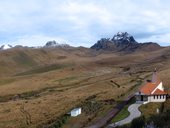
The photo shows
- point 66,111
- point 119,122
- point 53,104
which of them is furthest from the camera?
point 53,104

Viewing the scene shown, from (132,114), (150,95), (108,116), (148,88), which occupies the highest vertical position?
(148,88)

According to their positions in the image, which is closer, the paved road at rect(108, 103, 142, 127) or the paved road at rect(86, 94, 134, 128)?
the paved road at rect(108, 103, 142, 127)

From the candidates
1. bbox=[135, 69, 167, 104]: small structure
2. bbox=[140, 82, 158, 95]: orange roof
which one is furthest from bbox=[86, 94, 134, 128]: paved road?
bbox=[140, 82, 158, 95]: orange roof

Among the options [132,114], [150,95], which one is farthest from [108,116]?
[150,95]

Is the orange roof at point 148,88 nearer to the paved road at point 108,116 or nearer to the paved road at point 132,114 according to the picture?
the paved road at point 132,114

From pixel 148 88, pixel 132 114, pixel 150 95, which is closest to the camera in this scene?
pixel 132 114

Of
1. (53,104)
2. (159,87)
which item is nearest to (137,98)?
(159,87)

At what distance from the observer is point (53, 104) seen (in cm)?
8906

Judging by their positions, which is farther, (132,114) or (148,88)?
(148,88)

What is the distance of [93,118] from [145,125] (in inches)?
750

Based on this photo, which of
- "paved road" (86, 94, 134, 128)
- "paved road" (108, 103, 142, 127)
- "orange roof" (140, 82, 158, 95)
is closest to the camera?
"paved road" (108, 103, 142, 127)

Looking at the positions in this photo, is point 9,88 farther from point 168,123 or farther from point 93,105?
point 168,123

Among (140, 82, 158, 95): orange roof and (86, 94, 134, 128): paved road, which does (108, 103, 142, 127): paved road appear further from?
(140, 82, 158, 95): orange roof

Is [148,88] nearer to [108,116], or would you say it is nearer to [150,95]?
[150,95]
